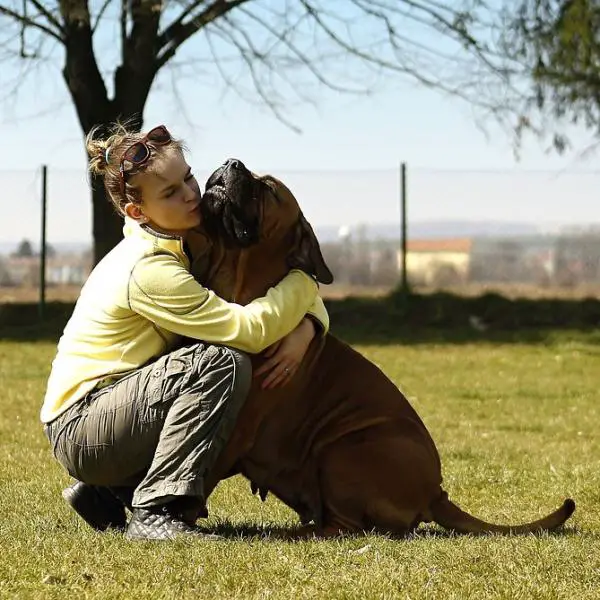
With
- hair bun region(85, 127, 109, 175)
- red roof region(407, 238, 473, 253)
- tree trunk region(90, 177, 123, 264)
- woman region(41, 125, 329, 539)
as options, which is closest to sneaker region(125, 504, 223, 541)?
woman region(41, 125, 329, 539)

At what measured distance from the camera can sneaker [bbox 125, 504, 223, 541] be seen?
12.9 feet

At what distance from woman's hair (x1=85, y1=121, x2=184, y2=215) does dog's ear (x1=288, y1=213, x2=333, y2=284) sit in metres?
0.50

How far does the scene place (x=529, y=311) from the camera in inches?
625

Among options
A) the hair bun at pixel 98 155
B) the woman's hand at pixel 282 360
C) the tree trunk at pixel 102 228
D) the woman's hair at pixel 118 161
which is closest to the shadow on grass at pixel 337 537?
the woman's hand at pixel 282 360

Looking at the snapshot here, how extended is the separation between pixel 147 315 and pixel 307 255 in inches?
22.6

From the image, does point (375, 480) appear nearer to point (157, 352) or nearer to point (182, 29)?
point (157, 352)

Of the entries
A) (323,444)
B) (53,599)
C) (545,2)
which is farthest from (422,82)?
(53,599)

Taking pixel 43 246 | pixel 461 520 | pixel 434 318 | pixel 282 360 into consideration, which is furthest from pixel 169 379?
pixel 43 246

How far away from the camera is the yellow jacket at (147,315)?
3902 millimetres

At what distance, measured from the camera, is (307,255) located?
13.4ft

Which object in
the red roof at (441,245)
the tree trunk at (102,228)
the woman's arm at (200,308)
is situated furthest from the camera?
the red roof at (441,245)

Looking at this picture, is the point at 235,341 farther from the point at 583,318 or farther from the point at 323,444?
the point at 583,318

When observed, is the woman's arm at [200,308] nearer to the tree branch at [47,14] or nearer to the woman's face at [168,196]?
the woman's face at [168,196]

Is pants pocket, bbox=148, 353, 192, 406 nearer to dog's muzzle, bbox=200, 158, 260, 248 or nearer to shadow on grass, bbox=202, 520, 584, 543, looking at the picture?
dog's muzzle, bbox=200, 158, 260, 248
